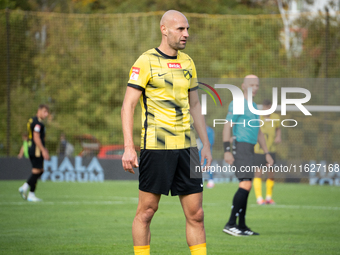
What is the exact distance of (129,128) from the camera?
14.6ft

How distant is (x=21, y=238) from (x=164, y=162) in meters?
3.47

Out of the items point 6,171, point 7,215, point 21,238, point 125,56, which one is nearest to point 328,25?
point 125,56

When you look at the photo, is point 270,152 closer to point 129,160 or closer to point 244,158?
point 244,158

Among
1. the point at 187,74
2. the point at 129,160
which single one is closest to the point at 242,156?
the point at 187,74

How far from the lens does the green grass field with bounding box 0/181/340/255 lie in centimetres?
650

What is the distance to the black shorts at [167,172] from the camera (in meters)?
4.49

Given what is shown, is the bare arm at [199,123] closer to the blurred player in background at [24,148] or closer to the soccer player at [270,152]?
the soccer player at [270,152]

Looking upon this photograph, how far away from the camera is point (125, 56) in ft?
78.0

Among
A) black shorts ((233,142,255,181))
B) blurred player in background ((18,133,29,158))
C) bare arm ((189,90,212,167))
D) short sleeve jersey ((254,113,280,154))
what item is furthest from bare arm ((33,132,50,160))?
bare arm ((189,90,212,167))

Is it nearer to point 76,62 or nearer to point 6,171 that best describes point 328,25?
point 76,62

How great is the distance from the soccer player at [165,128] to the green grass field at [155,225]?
1753 mm

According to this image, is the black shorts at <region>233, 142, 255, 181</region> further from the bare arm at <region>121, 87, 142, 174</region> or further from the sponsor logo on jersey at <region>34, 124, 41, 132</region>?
the sponsor logo on jersey at <region>34, 124, 41, 132</region>

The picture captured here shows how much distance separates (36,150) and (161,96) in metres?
8.37

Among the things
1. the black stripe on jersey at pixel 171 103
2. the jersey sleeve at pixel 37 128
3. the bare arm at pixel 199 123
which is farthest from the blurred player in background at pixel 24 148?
the black stripe on jersey at pixel 171 103
